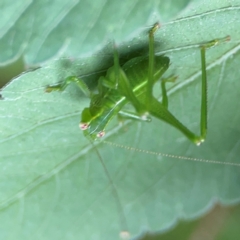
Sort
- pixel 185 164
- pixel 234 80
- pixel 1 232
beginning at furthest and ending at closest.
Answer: pixel 185 164, pixel 1 232, pixel 234 80

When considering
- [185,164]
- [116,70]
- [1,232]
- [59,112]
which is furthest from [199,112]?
[1,232]

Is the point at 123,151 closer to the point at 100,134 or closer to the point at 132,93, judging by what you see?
the point at 100,134

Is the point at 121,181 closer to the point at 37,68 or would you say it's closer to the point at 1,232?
the point at 1,232

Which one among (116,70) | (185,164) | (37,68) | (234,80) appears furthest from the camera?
(185,164)

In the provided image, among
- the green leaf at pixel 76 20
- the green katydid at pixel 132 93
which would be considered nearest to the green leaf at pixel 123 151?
the green katydid at pixel 132 93

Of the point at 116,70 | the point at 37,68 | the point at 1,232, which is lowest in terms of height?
the point at 1,232

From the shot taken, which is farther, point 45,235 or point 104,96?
point 45,235

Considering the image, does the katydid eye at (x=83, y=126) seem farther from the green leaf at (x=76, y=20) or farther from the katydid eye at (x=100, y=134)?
the green leaf at (x=76, y=20)

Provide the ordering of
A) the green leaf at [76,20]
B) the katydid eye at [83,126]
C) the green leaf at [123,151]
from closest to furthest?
1. the green leaf at [76,20]
2. the green leaf at [123,151]
3. the katydid eye at [83,126]
